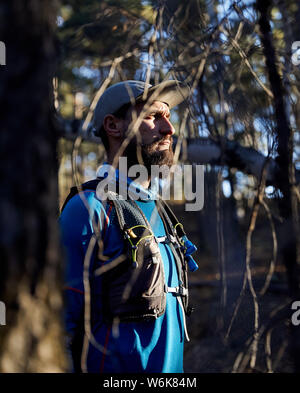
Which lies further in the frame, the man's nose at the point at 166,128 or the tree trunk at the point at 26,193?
the man's nose at the point at 166,128

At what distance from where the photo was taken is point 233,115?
255 centimetres

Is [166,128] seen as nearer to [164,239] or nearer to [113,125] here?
[113,125]

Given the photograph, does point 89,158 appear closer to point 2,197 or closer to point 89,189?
point 89,189

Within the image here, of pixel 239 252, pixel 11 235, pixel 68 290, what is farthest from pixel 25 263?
pixel 239 252

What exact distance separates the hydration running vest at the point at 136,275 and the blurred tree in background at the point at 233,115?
12.0 inches

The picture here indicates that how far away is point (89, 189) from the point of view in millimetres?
2180

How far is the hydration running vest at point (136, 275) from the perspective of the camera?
76.2 inches

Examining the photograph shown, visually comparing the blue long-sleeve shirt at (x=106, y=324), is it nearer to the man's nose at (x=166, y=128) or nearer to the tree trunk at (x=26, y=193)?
the man's nose at (x=166, y=128)

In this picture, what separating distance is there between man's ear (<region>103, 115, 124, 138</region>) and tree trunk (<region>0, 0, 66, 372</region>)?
1559 mm

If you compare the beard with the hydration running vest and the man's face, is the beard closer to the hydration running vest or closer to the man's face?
the man's face

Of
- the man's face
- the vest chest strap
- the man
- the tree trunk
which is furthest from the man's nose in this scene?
the tree trunk

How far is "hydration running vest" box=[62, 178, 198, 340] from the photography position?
6.35ft

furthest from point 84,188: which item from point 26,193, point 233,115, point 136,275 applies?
point 26,193

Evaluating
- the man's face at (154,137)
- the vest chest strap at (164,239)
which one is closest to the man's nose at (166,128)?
the man's face at (154,137)
